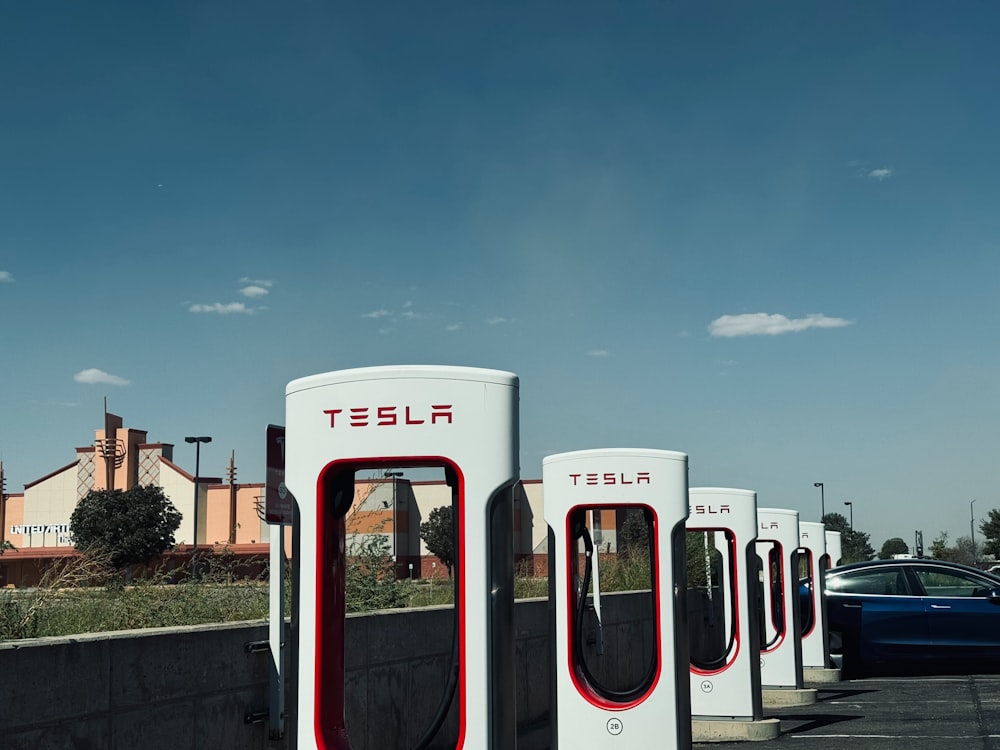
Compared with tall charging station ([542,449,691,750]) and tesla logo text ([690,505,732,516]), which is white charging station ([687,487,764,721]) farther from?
tall charging station ([542,449,691,750])

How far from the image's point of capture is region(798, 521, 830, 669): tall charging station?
1508 centimetres

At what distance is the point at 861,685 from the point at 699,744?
5.21m

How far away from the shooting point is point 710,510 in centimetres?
1073

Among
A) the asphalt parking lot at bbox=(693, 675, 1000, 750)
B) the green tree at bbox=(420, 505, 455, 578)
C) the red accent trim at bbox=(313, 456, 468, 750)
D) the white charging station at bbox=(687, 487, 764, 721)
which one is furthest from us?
the green tree at bbox=(420, 505, 455, 578)

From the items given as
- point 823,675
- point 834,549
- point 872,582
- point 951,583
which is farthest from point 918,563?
point 834,549

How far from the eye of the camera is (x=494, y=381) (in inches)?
179

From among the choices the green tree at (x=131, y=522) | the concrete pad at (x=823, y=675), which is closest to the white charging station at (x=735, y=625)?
the concrete pad at (x=823, y=675)

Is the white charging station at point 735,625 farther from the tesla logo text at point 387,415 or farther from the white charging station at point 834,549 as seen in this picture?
the white charging station at point 834,549

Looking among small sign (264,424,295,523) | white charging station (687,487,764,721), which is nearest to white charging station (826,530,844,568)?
white charging station (687,487,764,721)

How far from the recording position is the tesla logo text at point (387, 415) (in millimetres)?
4539

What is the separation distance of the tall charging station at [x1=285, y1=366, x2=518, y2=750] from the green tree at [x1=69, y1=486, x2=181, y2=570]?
187 ft

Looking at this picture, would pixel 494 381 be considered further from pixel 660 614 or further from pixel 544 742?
pixel 544 742

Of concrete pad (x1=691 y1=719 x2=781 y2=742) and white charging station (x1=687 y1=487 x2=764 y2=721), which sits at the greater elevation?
white charging station (x1=687 y1=487 x2=764 y2=721)

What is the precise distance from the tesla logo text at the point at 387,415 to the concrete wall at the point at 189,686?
1162 millimetres
